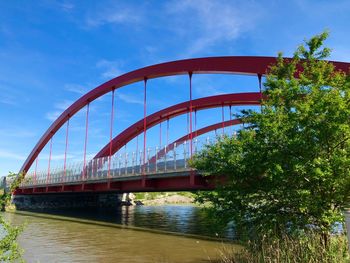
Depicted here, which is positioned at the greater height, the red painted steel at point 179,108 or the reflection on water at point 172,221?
the red painted steel at point 179,108

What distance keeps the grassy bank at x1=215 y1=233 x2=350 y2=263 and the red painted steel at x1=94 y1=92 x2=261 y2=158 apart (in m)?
22.1

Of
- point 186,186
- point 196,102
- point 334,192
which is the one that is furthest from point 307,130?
point 196,102

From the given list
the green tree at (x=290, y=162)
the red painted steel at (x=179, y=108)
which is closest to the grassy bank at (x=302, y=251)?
the green tree at (x=290, y=162)

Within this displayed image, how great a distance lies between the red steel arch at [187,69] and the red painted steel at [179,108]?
710 centimetres

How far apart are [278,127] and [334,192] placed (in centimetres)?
194

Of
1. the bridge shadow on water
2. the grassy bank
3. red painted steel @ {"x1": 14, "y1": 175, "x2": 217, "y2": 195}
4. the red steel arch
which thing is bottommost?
the bridge shadow on water

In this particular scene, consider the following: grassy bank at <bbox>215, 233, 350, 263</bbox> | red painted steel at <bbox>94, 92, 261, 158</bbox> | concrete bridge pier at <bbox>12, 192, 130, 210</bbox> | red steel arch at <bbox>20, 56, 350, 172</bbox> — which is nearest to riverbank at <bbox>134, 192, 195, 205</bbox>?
concrete bridge pier at <bbox>12, 192, 130, 210</bbox>

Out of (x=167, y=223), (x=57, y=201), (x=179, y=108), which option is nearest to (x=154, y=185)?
(x=167, y=223)

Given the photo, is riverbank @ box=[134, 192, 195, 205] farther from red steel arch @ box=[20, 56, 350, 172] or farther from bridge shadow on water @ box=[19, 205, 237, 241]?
red steel arch @ box=[20, 56, 350, 172]

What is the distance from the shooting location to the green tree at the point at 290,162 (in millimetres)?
7906

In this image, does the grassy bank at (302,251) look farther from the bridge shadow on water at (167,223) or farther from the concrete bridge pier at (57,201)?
the concrete bridge pier at (57,201)

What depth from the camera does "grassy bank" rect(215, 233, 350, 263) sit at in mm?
7289

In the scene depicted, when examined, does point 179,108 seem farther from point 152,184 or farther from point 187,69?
point 152,184

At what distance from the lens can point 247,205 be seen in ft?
30.8
